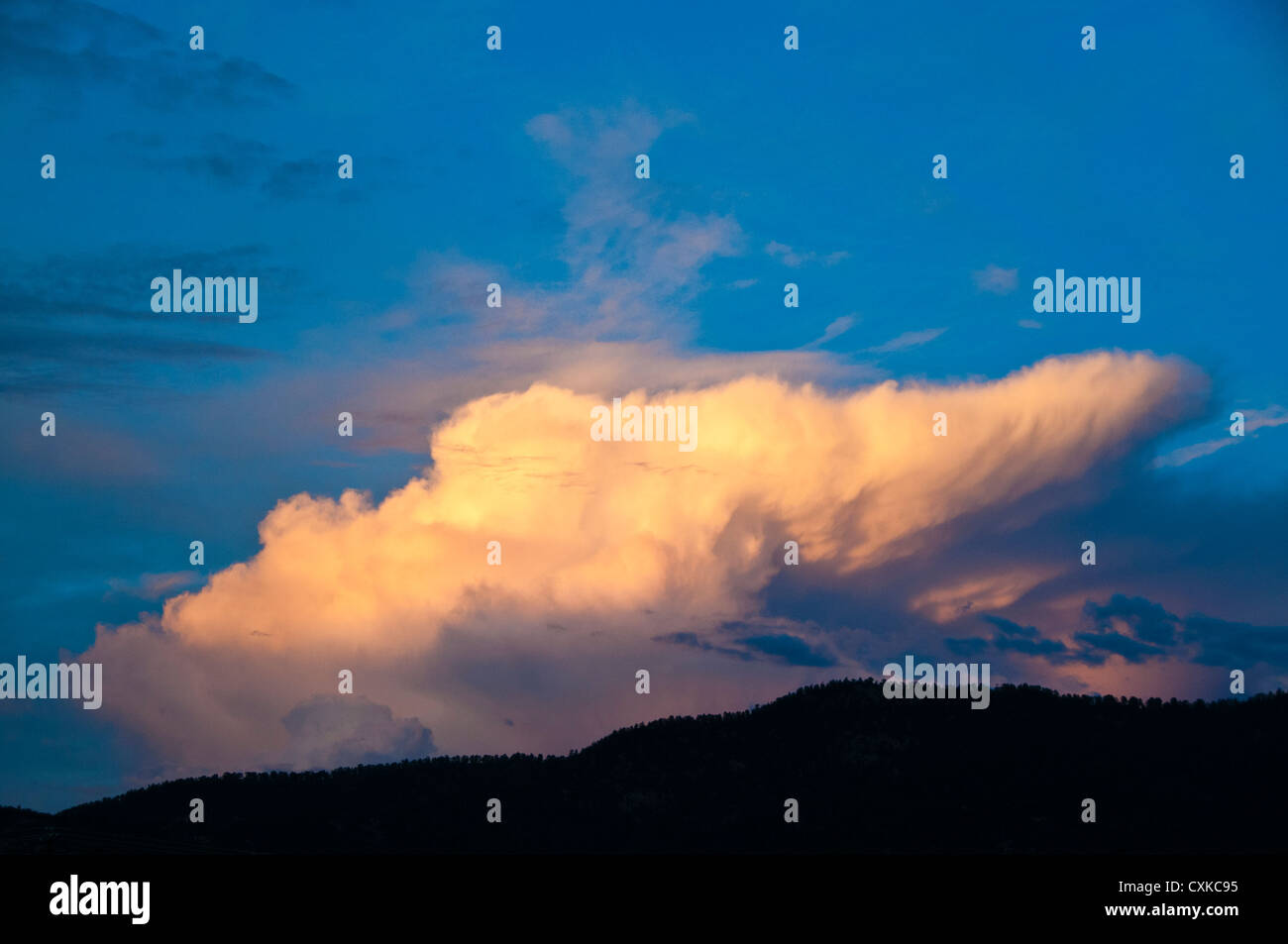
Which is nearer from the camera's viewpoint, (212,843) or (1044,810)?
(212,843)
